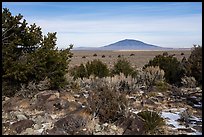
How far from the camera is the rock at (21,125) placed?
299 inches

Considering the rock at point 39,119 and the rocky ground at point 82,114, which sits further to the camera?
the rock at point 39,119

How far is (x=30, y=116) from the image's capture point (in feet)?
29.1

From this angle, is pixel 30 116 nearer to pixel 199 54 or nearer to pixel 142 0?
pixel 142 0

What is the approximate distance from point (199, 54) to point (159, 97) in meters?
3.73

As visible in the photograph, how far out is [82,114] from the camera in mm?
8352

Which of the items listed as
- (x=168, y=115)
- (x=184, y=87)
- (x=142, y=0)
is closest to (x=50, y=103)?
(x=168, y=115)

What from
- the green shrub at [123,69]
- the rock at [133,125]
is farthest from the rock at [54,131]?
the green shrub at [123,69]

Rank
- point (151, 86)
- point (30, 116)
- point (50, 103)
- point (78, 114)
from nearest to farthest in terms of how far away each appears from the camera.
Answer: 1. point (78, 114)
2. point (30, 116)
3. point (50, 103)
4. point (151, 86)

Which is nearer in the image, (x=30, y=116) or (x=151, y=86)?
(x=30, y=116)

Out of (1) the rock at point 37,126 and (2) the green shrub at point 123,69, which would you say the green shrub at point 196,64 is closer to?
(2) the green shrub at point 123,69

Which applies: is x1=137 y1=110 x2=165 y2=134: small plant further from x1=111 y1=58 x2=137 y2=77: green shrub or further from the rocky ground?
x1=111 y1=58 x2=137 y2=77: green shrub

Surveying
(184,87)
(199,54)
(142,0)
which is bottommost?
(184,87)

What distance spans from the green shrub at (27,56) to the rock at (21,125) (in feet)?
8.77

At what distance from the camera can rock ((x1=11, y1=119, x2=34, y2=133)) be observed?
759 cm
